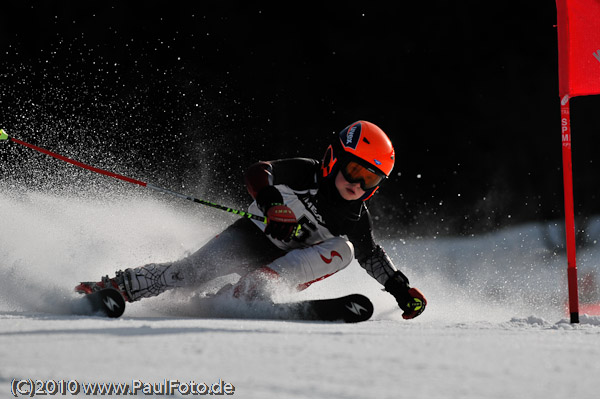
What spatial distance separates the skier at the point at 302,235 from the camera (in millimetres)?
2631

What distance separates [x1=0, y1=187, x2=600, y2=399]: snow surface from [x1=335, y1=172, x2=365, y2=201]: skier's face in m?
0.61

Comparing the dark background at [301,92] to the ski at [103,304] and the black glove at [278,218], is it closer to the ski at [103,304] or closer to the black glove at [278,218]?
the black glove at [278,218]

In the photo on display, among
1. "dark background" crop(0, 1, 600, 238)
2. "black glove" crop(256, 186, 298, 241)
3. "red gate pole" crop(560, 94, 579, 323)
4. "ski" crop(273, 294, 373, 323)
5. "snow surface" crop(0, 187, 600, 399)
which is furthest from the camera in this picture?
"dark background" crop(0, 1, 600, 238)

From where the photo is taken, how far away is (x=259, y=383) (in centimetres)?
121

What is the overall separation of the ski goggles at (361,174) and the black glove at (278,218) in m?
0.35

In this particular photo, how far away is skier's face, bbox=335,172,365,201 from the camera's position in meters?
2.86

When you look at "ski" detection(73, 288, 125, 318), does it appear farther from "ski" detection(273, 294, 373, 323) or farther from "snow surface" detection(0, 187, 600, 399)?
"ski" detection(273, 294, 373, 323)

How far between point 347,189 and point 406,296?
561 mm

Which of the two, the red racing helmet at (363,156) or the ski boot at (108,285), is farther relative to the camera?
the red racing helmet at (363,156)

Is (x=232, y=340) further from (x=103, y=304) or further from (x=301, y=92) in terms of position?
(x=301, y=92)

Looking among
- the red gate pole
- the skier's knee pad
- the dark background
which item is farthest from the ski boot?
the dark background

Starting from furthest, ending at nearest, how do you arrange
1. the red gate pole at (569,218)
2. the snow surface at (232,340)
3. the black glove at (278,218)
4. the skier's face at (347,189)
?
the skier's face at (347,189) → the red gate pole at (569,218) → the black glove at (278,218) → the snow surface at (232,340)

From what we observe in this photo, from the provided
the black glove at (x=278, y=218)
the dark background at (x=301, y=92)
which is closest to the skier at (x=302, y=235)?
the black glove at (x=278, y=218)

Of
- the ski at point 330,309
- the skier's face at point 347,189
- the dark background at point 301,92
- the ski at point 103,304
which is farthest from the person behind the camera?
the dark background at point 301,92
